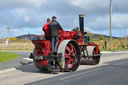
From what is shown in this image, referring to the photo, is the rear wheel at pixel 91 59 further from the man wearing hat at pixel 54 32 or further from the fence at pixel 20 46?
the fence at pixel 20 46

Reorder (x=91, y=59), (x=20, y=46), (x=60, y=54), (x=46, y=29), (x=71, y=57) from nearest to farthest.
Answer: (x=60, y=54) < (x=46, y=29) < (x=71, y=57) < (x=91, y=59) < (x=20, y=46)

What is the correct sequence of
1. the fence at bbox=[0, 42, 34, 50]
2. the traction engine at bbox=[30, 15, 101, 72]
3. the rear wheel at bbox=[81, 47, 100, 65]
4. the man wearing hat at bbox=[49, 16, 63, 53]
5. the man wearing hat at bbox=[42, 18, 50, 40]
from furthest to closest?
the fence at bbox=[0, 42, 34, 50] < the rear wheel at bbox=[81, 47, 100, 65] < the man wearing hat at bbox=[42, 18, 50, 40] < the man wearing hat at bbox=[49, 16, 63, 53] < the traction engine at bbox=[30, 15, 101, 72]

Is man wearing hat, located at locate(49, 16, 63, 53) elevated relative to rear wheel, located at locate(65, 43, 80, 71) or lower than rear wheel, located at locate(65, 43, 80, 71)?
elevated

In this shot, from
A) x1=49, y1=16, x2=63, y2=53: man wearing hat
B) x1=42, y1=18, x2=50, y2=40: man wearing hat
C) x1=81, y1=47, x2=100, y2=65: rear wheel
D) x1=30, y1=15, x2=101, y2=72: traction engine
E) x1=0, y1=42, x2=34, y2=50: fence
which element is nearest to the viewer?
x1=30, y1=15, x2=101, y2=72: traction engine

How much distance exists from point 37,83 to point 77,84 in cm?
148

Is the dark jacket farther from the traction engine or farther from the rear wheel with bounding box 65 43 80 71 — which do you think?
the rear wheel with bounding box 65 43 80 71

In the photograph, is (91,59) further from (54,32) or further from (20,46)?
(20,46)

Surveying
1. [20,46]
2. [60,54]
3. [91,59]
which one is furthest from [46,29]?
[20,46]

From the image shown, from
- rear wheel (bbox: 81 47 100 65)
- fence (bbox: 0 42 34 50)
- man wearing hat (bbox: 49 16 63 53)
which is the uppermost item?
man wearing hat (bbox: 49 16 63 53)

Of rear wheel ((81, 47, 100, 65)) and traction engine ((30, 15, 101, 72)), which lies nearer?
traction engine ((30, 15, 101, 72))

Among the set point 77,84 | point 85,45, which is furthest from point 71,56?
point 77,84

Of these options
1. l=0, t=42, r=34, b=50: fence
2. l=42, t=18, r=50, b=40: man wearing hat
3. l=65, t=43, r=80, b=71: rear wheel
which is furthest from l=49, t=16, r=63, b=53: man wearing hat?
l=0, t=42, r=34, b=50: fence

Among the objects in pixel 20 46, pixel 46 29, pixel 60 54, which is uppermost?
pixel 46 29

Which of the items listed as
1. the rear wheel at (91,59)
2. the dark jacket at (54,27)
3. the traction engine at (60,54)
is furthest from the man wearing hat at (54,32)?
the rear wheel at (91,59)
